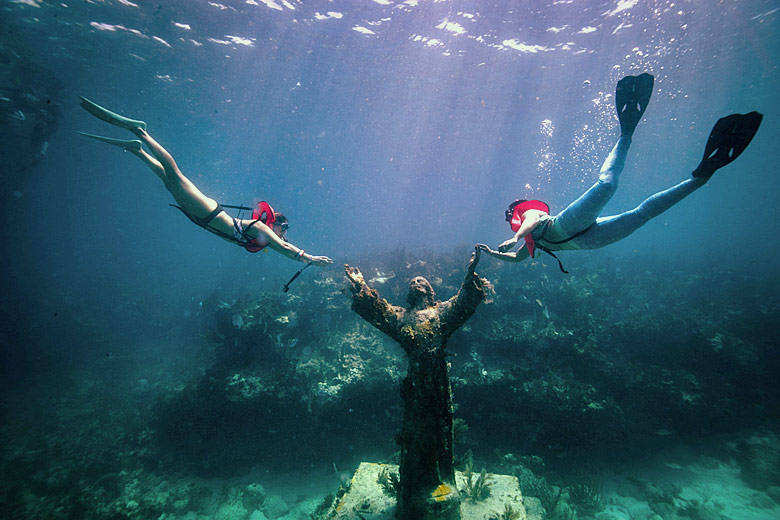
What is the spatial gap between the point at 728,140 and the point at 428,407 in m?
4.65

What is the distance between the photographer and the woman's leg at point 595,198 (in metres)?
3.73

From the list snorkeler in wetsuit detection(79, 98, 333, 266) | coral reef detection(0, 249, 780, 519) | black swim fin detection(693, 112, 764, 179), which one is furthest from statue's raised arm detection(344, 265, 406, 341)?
coral reef detection(0, 249, 780, 519)

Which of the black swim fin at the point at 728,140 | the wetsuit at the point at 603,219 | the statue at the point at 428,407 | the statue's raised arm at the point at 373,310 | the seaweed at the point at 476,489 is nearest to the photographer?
the black swim fin at the point at 728,140

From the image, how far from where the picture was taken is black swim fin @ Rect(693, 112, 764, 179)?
3082mm

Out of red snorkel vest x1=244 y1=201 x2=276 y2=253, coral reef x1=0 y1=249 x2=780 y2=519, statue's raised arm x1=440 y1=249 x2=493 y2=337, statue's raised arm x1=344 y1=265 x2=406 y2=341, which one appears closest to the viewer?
statue's raised arm x1=440 y1=249 x2=493 y2=337

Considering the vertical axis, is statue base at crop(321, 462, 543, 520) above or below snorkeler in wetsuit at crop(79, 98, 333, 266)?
below

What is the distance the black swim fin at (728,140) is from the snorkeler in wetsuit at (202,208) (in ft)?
16.1

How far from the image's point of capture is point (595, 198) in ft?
12.2

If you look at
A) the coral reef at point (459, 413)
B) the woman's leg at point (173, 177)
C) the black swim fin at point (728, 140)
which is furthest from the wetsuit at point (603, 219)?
the woman's leg at point (173, 177)

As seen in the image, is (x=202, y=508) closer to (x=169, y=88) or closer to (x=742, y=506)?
(x=742, y=506)

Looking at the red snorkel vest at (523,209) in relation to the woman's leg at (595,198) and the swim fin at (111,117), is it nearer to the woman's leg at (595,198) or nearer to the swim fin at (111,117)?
the woman's leg at (595,198)

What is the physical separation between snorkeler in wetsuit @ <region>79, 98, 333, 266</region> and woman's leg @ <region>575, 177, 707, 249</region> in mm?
4086

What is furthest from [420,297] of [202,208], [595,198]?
[202,208]

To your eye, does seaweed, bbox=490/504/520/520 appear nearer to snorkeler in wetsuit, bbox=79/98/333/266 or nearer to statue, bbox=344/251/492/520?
statue, bbox=344/251/492/520
